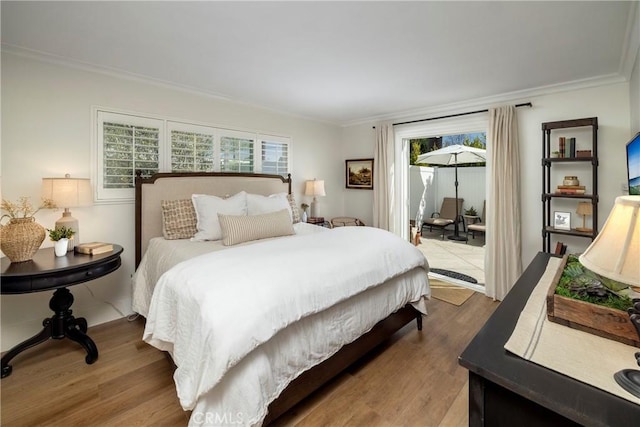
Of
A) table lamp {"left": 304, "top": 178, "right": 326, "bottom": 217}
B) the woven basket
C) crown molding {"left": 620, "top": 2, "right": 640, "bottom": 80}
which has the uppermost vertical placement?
crown molding {"left": 620, "top": 2, "right": 640, "bottom": 80}

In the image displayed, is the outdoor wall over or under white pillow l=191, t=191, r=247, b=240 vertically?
over

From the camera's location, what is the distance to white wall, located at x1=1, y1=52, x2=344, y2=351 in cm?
240

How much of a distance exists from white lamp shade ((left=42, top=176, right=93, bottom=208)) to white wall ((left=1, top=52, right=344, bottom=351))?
0.34m

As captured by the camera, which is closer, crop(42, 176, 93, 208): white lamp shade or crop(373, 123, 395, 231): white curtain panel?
crop(42, 176, 93, 208): white lamp shade

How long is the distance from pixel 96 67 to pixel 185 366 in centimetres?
285

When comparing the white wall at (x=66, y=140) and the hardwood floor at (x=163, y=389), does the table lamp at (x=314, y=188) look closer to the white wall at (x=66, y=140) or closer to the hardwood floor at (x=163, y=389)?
the white wall at (x=66, y=140)

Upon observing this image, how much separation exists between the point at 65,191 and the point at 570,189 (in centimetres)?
471

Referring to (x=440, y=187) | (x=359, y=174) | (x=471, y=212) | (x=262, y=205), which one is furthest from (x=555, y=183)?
(x=440, y=187)

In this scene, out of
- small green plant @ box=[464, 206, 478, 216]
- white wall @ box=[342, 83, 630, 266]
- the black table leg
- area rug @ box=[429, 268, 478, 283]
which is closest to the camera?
the black table leg

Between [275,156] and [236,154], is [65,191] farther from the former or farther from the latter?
[275,156]

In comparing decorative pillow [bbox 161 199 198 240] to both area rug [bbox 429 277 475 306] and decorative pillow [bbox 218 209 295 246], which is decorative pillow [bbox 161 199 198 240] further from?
area rug [bbox 429 277 475 306]

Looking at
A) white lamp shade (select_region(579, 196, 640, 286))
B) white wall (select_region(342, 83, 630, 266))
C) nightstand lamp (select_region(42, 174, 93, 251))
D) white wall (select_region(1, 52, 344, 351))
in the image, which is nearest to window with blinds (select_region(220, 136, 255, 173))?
white wall (select_region(1, 52, 344, 351))

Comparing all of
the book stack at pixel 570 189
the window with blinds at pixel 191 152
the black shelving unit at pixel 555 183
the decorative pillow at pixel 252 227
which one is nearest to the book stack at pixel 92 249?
the decorative pillow at pixel 252 227

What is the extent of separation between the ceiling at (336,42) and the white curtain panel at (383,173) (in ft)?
4.02
